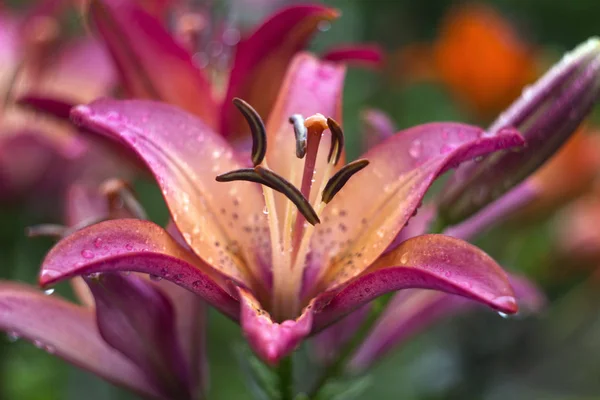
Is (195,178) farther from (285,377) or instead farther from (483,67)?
(483,67)

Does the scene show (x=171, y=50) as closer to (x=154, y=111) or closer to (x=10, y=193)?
(x=154, y=111)

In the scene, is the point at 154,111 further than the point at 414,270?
Yes

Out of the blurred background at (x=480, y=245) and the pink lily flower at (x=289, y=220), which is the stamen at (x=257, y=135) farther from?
the blurred background at (x=480, y=245)

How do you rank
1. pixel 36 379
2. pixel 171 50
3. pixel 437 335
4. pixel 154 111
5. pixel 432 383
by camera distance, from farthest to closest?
pixel 437 335 < pixel 432 383 < pixel 36 379 < pixel 171 50 < pixel 154 111

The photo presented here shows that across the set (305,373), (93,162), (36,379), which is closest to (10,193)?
(93,162)

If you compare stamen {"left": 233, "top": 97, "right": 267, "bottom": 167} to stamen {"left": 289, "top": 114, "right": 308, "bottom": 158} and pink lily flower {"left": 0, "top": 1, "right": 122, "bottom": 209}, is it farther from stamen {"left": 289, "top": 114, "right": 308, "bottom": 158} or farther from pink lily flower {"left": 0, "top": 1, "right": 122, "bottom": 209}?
pink lily flower {"left": 0, "top": 1, "right": 122, "bottom": 209}

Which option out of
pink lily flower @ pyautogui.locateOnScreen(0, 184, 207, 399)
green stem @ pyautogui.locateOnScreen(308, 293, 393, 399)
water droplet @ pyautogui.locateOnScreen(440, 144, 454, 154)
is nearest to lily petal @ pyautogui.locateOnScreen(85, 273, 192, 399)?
pink lily flower @ pyautogui.locateOnScreen(0, 184, 207, 399)
